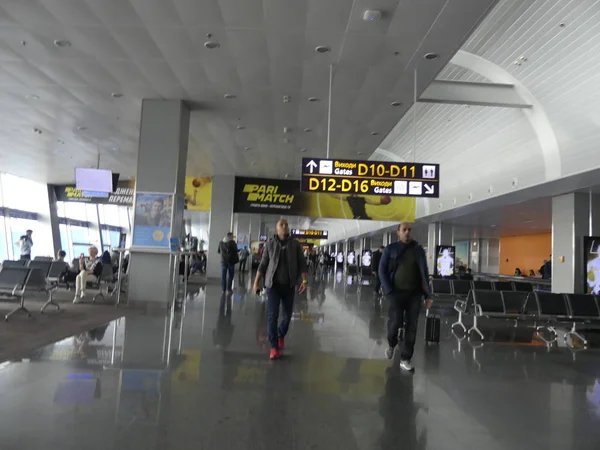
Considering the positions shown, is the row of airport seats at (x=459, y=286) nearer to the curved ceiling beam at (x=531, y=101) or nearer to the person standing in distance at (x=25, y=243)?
the curved ceiling beam at (x=531, y=101)

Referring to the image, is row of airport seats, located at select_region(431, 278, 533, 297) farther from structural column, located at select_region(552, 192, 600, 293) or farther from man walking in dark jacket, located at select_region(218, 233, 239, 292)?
man walking in dark jacket, located at select_region(218, 233, 239, 292)

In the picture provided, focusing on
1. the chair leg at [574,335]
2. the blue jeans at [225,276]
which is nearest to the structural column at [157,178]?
the blue jeans at [225,276]

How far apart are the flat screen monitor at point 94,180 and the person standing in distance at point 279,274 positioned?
36.8ft

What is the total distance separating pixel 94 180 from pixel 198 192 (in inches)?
265

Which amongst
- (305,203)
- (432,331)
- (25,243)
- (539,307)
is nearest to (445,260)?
(305,203)

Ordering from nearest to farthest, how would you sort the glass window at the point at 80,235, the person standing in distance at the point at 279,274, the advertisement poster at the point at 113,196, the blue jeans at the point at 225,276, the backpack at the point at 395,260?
the backpack at the point at 395,260 < the person standing in distance at the point at 279,274 < the blue jeans at the point at 225,276 < the advertisement poster at the point at 113,196 < the glass window at the point at 80,235

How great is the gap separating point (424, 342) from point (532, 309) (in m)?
2.90

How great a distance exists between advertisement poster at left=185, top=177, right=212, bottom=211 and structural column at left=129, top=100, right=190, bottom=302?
11029mm

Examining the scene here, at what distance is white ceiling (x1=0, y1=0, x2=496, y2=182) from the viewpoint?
6852 mm

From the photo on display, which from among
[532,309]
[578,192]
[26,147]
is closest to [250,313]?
[532,309]

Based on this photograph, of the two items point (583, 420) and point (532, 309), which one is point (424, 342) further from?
point (583, 420)

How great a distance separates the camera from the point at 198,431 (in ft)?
11.5

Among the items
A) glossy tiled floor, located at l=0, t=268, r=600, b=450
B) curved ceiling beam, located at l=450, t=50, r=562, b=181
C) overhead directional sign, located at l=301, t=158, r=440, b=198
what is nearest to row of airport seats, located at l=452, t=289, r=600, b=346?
glossy tiled floor, located at l=0, t=268, r=600, b=450

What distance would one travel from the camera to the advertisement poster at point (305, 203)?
21.0m
